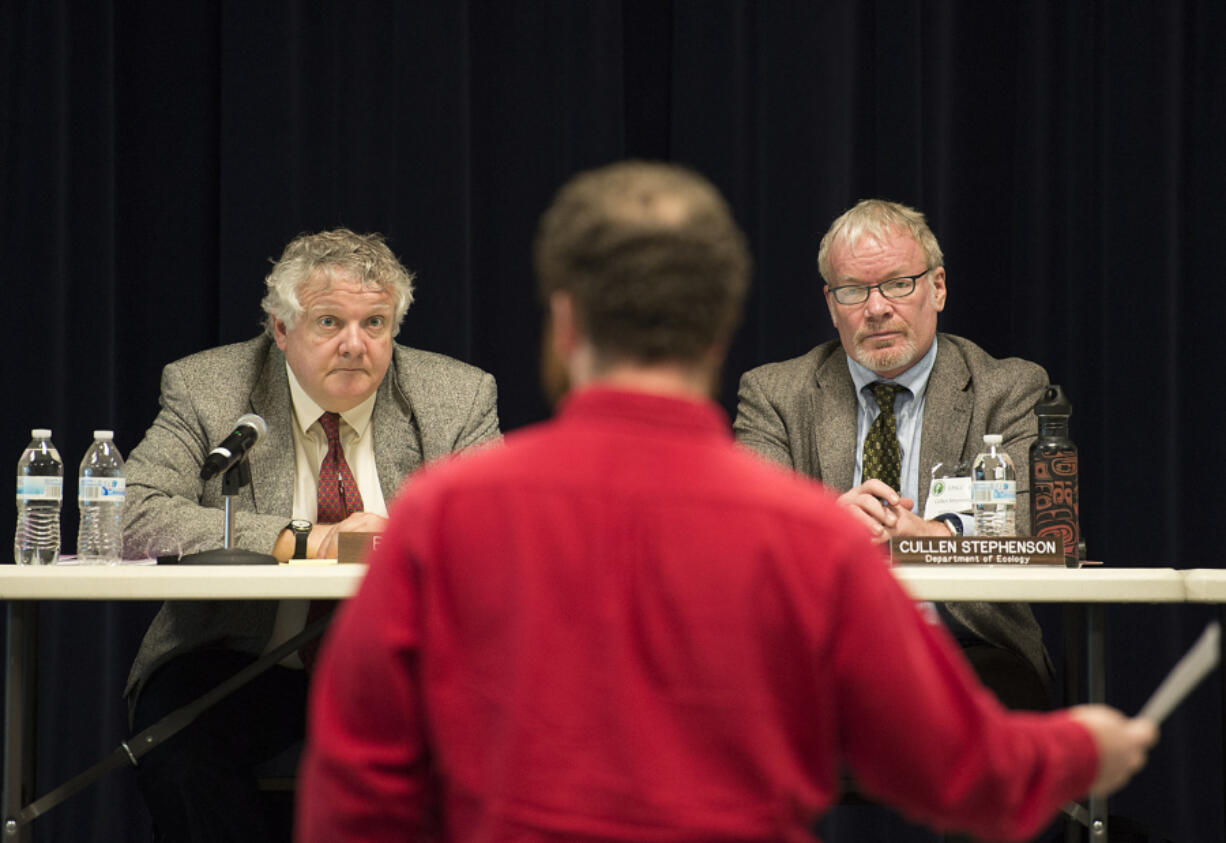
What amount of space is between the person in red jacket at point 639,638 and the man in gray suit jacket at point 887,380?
199 cm

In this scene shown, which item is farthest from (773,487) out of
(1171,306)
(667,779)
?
(1171,306)

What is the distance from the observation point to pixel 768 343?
392cm

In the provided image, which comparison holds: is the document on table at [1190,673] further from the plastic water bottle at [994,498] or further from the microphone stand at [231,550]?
the microphone stand at [231,550]

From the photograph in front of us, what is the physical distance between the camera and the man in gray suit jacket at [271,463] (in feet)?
8.54

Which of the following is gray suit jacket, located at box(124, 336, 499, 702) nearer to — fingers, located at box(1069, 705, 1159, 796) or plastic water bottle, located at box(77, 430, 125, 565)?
plastic water bottle, located at box(77, 430, 125, 565)

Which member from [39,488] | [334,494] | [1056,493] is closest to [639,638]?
[1056,493]

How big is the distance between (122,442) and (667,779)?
330 cm

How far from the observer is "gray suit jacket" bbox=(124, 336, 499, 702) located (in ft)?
8.95

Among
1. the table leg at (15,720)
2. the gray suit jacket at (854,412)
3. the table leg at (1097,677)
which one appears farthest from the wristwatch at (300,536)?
the table leg at (1097,677)

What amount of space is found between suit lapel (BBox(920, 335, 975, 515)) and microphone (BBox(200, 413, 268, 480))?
1409 mm

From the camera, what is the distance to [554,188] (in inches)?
157

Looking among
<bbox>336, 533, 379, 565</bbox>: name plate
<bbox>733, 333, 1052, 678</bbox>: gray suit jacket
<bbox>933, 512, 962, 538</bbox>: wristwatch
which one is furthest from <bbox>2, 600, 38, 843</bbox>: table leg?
<bbox>933, 512, 962, 538</bbox>: wristwatch

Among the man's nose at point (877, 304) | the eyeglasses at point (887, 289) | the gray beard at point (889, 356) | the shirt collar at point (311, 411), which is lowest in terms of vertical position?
the shirt collar at point (311, 411)

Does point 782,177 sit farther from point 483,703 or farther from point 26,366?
point 483,703
